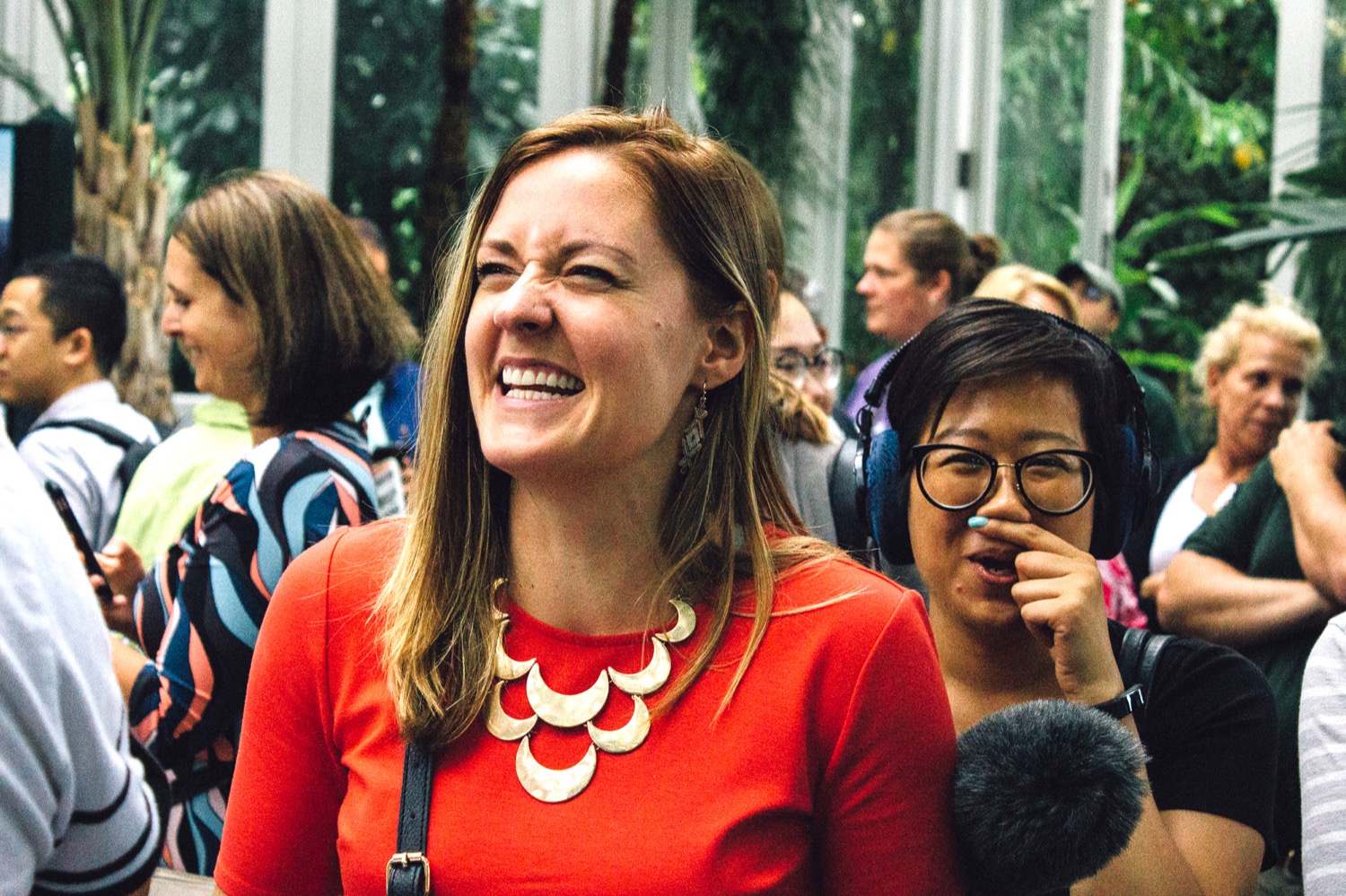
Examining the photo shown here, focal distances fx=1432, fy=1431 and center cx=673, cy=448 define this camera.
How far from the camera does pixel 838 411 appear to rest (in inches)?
200

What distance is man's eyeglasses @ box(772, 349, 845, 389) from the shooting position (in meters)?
4.02

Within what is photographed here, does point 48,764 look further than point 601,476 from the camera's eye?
No

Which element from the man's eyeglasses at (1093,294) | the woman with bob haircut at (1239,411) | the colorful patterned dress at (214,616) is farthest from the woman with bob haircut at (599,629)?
the man's eyeglasses at (1093,294)

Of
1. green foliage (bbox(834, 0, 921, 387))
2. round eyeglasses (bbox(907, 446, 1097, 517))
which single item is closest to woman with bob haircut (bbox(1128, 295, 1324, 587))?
round eyeglasses (bbox(907, 446, 1097, 517))

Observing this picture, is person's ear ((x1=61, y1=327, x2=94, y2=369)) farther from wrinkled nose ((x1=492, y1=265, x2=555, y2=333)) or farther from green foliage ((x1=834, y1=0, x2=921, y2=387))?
green foliage ((x1=834, y1=0, x2=921, y2=387))

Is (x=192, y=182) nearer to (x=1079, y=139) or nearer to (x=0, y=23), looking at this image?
(x=0, y=23)

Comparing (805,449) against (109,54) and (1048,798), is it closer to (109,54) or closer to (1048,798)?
(1048,798)

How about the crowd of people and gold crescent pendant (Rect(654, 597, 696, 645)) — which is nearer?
the crowd of people

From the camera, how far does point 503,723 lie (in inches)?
65.1

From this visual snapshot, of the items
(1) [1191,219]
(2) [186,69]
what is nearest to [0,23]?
(2) [186,69]

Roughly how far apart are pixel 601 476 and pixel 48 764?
2.24 ft

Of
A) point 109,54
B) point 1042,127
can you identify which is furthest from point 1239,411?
point 1042,127

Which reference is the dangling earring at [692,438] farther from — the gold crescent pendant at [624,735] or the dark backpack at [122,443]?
the dark backpack at [122,443]

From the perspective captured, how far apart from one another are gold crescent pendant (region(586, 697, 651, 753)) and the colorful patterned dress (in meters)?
0.98
